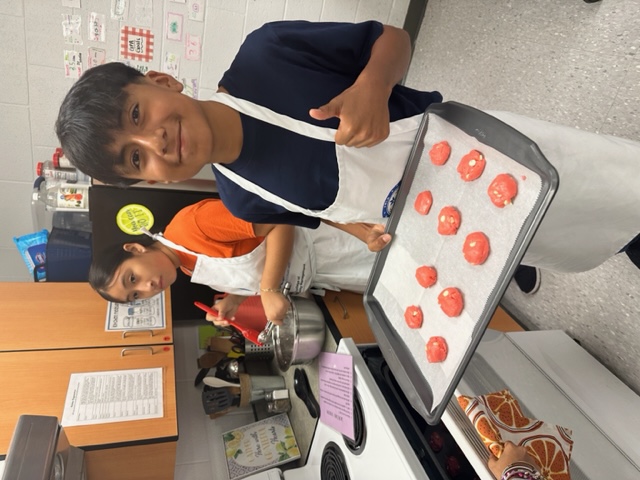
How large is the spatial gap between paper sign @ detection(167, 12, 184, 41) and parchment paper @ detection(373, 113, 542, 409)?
1437mm

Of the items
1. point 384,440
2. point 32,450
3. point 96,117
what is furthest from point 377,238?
point 32,450

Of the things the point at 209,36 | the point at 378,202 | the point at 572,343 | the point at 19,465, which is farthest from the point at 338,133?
the point at 209,36

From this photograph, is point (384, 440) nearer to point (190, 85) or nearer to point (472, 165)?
point (472, 165)

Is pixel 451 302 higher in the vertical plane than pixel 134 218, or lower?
higher

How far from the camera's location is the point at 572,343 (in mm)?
955

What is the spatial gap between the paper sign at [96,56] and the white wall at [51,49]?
1 cm

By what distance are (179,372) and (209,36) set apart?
4.52 ft

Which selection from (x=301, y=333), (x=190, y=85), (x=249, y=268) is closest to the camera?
(x=301, y=333)

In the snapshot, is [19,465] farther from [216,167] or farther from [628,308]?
[628,308]

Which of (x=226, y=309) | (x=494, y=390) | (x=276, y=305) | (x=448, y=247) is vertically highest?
(x=448, y=247)

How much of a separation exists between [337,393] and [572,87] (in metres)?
1.02

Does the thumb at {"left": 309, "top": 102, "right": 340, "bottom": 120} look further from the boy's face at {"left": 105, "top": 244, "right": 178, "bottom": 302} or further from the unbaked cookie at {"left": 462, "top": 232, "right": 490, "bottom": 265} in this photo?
the boy's face at {"left": 105, "top": 244, "right": 178, "bottom": 302}

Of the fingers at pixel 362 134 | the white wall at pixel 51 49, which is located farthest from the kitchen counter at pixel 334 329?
the white wall at pixel 51 49

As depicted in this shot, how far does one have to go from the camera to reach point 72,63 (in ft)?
5.43
